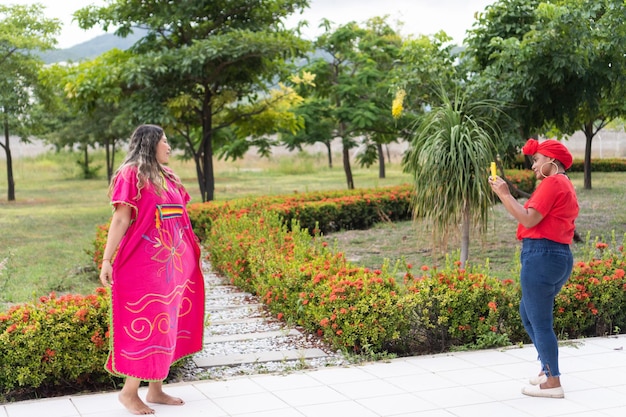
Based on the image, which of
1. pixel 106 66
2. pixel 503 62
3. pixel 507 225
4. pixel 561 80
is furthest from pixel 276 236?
pixel 106 66

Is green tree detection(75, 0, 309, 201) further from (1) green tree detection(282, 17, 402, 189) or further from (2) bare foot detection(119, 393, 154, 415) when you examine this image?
(2) bare foot detection(119, 393, 154, 415)

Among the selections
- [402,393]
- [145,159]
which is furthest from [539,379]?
[145,159]

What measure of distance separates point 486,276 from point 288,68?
46.8ft

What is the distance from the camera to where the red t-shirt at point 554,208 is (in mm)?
4508

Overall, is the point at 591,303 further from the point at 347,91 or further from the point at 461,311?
the point at 347,91

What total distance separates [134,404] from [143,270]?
0.76m

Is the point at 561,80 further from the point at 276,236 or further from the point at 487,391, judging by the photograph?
the point at 487,391

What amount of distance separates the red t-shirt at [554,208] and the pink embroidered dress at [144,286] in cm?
215

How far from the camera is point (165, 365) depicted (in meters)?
4.52

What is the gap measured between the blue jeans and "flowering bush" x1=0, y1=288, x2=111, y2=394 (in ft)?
8.89

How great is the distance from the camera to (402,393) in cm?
473

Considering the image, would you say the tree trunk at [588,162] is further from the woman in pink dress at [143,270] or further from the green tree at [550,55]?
the woman in pink dress at [143,270]

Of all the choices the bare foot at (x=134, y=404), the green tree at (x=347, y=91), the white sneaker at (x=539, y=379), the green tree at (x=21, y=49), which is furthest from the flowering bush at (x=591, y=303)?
the green tree at (x=21, y=49)

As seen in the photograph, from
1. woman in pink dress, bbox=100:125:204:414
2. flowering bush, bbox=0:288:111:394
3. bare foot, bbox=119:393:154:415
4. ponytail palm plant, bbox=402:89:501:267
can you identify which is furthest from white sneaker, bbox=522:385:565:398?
ponytail palm plant, bbox=402:89:501:267
